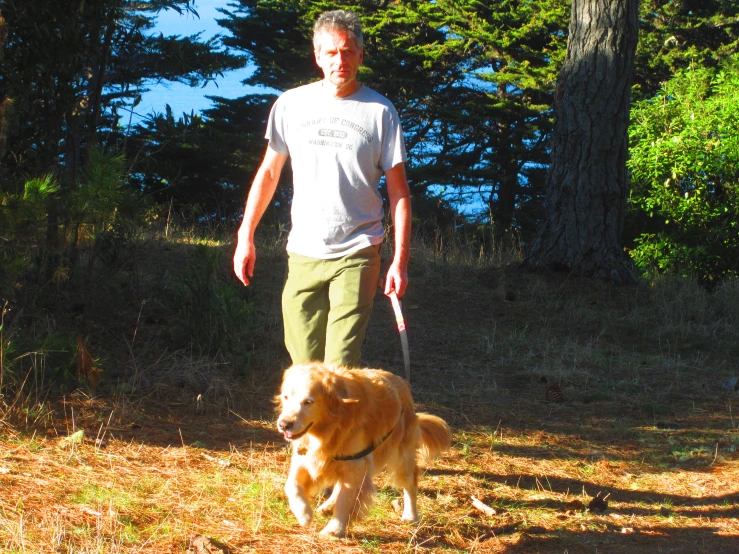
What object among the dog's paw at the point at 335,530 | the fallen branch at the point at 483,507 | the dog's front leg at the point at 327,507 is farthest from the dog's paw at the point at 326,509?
the fallen branch at the point at 483,507

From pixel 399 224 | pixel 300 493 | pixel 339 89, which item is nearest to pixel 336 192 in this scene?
pixel 399 224

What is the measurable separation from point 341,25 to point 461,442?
3075 millimetres

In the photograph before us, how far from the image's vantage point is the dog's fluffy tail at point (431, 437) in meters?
4.48

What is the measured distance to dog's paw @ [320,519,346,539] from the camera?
3705mm

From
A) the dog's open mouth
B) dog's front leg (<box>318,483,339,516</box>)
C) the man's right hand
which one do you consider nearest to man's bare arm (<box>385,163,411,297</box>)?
the man's right hand

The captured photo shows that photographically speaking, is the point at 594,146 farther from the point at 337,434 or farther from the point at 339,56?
the point at 337,434

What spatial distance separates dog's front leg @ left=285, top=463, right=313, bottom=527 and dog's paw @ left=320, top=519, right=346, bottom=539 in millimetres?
148

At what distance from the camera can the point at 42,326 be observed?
20.2 ft

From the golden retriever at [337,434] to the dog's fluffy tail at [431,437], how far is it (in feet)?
1.33

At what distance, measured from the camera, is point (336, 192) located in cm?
408

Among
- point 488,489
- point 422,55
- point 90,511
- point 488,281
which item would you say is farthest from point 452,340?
point 422,55

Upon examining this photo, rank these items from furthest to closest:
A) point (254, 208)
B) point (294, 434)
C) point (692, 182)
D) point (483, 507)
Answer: point (692, 182)
point (483, 507)
point (254, 208)
point (294, 434)

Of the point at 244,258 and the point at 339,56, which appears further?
the point at 244,258

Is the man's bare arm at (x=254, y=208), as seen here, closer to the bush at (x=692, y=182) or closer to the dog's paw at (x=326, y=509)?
the dog's paw at (x=326, y=509)
